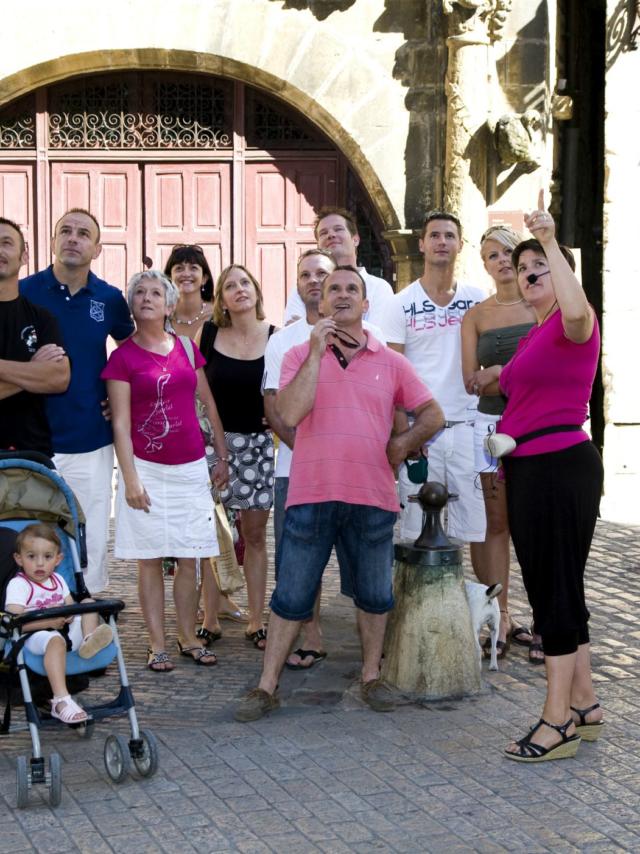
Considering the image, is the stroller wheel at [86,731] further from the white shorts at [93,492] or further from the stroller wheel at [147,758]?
the white shorts at [93,492]

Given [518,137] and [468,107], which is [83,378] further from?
[468,107]

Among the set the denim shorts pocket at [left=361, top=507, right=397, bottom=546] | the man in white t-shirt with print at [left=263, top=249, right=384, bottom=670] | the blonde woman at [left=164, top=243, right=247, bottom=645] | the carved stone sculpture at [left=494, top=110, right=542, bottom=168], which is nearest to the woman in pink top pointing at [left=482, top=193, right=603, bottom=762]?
the denim shorts pocket at [left=361, top=507, right=397, bottom=546]

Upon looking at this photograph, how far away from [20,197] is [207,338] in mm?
7022

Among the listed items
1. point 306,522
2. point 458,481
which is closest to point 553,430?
point 306,522

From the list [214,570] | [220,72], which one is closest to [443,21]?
[220,72]

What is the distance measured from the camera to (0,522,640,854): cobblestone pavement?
4.71 metres

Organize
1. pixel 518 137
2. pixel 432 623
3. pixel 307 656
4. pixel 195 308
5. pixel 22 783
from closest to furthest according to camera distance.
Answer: pixel 22 783, pixel 432 623, pixel 307 656, pixel 195 308, pixel 518 137

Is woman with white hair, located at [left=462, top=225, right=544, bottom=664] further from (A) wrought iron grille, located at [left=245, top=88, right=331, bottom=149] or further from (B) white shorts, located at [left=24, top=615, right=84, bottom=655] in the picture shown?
(A) wrought iron grille, located at [left=245, top=88, right=331, bottom=149]

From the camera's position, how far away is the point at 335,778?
5.30 metres

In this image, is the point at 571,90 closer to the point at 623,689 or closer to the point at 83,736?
the point at 623,689

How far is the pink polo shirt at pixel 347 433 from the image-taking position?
6.08 m

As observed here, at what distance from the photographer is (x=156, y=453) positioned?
22.5 ft

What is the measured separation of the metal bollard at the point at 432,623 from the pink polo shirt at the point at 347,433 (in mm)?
366

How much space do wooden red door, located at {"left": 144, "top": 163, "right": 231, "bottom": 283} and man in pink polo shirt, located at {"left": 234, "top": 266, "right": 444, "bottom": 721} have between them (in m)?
7.78
